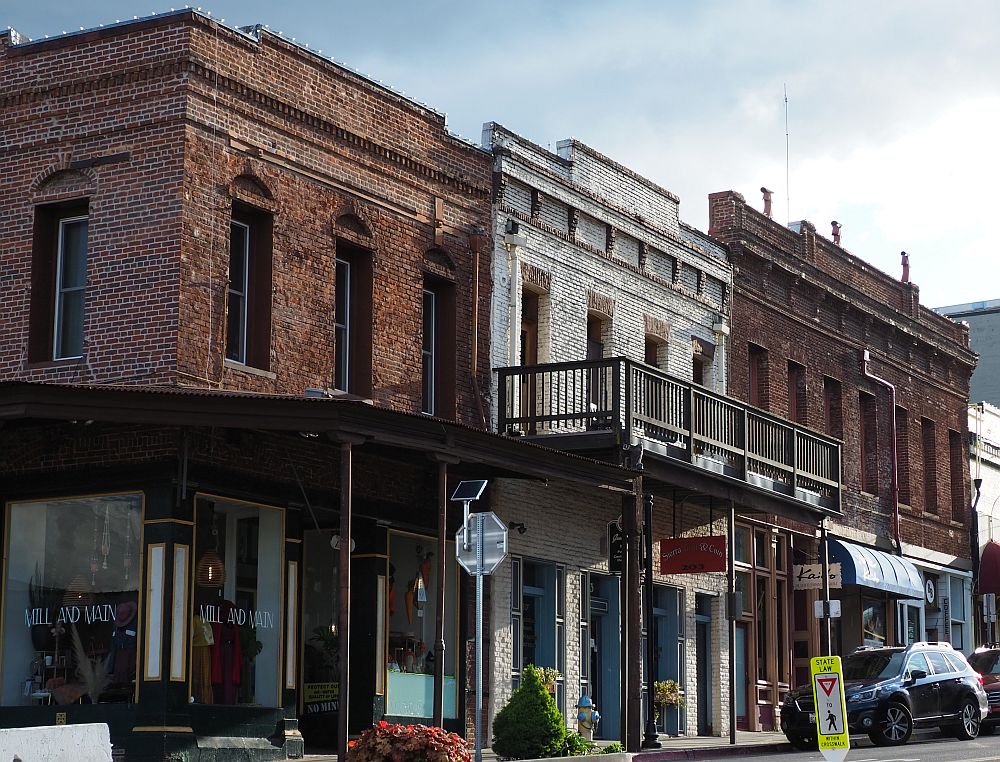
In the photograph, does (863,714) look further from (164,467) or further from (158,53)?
(158,53)

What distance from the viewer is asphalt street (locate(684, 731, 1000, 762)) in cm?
2064

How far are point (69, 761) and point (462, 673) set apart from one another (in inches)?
422

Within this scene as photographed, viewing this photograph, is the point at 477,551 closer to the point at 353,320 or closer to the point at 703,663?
the point at 353,320

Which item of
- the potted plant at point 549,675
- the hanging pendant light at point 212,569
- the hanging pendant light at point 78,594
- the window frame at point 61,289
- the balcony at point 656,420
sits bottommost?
the potted plant at point 549,675

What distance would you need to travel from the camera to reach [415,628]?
893 inches

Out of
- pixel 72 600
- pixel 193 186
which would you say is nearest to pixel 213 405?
pixel 72 600

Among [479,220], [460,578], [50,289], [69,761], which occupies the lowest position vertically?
[69,761]

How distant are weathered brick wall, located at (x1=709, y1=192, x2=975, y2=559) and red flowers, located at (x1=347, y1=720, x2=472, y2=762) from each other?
15.8 m

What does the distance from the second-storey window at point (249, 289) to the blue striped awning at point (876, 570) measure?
15138 mm

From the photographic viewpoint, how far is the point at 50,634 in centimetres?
1928

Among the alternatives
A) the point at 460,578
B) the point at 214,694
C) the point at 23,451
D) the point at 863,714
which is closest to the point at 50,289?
the point at 23,451

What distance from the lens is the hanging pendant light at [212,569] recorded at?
752 inches

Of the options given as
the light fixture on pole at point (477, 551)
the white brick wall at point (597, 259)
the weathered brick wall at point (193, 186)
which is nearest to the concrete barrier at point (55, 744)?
the light fixture on pole at point (477, 551)

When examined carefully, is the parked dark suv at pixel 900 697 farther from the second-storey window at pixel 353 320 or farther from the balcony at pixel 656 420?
the second-storey window at pixel 353 320
